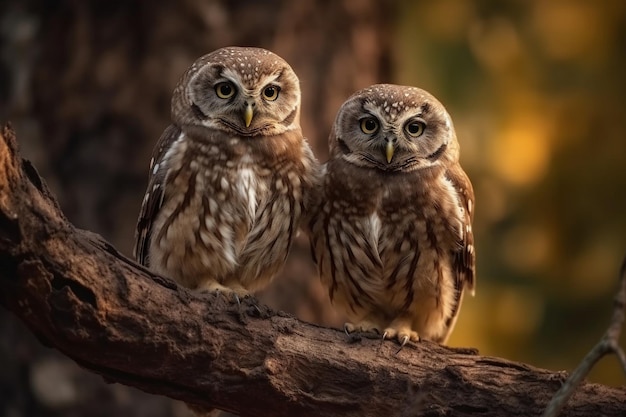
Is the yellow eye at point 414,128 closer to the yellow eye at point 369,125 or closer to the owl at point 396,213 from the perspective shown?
the owl at point 396,213

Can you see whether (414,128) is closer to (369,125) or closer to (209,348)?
(369,125)

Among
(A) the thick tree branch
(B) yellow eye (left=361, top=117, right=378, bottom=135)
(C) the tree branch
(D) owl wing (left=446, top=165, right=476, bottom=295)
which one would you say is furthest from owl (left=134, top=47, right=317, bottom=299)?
(C) the tree branch

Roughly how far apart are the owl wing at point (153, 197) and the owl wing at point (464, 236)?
1356 mm

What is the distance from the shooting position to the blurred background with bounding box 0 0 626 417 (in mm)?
7477

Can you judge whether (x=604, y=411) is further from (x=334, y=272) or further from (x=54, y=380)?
(x=54, y=380)

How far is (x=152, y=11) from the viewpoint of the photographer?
7531 millimetres

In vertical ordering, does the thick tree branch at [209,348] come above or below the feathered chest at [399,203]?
below

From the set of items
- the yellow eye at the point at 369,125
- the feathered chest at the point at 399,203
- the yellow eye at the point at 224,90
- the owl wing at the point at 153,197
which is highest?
the yellow eye at the point at 369,125

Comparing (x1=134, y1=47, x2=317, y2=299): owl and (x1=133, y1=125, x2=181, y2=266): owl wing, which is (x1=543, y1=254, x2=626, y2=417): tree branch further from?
(x1=133, y1=125, x2=181, y2=266): owl wing

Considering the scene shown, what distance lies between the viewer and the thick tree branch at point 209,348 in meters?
3.69

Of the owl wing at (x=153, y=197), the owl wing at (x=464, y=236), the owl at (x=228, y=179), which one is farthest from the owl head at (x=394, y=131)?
the owl wing at (x=153, y=197)

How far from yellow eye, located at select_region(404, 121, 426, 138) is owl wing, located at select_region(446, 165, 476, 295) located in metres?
0.24

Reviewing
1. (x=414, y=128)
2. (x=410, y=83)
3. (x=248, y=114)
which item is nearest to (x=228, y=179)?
(x=248, y=114)

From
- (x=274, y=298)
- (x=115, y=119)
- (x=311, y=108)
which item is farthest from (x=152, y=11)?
(x=274, y=298)
